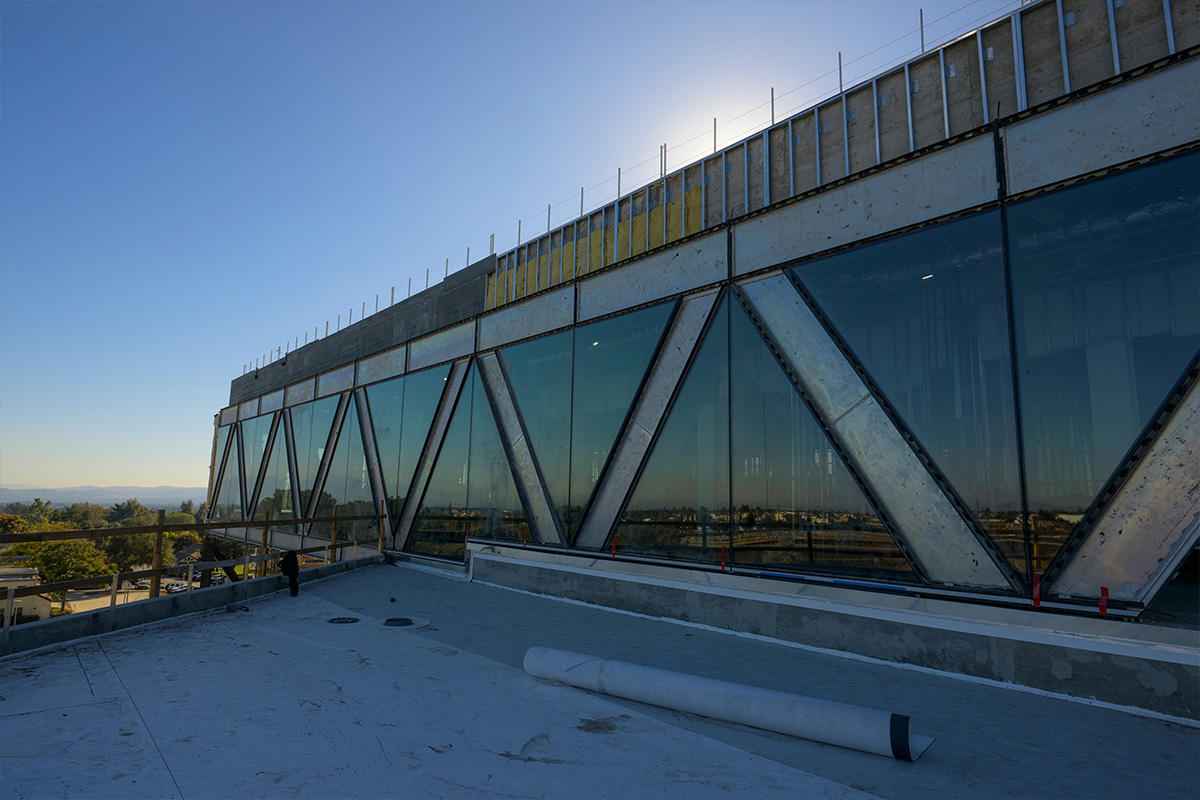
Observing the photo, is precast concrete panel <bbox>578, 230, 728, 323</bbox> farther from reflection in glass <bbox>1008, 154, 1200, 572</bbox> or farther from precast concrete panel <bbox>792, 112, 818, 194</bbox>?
reflection in glass <bbox>1008, 154, 1200, 572</bbox>

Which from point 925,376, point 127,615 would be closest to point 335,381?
point 127,615

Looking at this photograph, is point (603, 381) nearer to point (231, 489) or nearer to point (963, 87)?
point (963, 87)

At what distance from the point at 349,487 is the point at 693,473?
616 inches

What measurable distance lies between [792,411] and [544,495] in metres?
6.65

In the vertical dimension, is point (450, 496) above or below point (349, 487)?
below

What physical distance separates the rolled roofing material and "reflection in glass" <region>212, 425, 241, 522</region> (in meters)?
31.9

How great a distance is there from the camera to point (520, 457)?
1518 centimetres

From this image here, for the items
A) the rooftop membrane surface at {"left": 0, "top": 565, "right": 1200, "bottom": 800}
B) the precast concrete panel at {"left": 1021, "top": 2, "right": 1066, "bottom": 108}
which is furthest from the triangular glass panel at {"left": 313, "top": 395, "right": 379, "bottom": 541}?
the precast concrete panel at {"left": 1021, "top": 2, "right": 1066, "bottom": 108}

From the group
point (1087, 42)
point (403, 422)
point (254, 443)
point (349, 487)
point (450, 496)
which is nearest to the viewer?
point (1087, 42)

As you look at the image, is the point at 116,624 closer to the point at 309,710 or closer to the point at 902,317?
the point at 309,710

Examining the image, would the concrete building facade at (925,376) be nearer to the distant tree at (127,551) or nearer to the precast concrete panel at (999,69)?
the precast concrete panel at (999,69)

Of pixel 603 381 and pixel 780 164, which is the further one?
pixel 603 381

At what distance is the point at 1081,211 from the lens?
285 inches

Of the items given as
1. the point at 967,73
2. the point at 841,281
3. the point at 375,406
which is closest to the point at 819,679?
the point at 841,281
